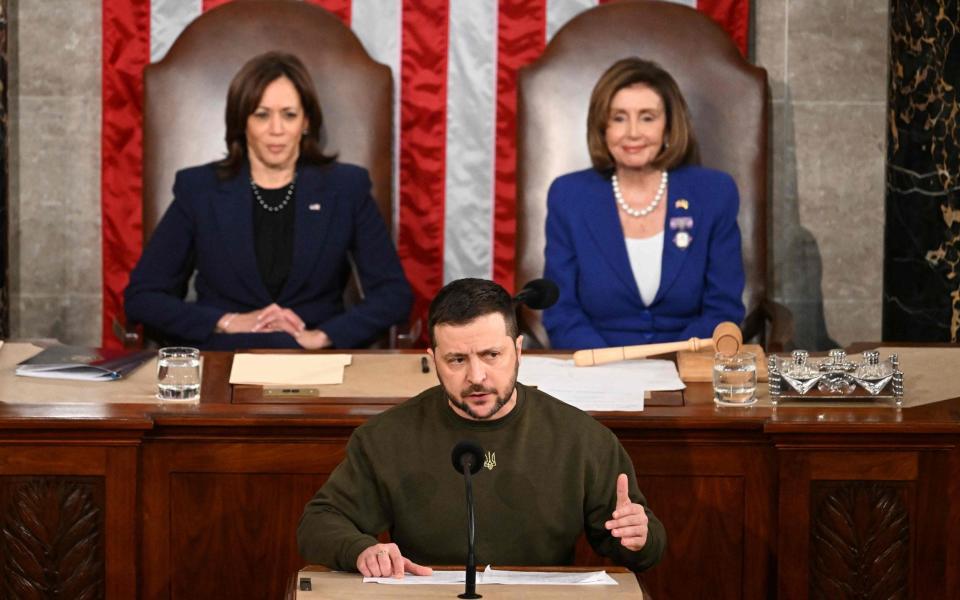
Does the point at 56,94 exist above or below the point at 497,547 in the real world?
above

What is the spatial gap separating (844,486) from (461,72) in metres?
Answer: 2.57

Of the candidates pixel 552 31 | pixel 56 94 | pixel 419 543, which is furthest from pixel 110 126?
pixel 419 543

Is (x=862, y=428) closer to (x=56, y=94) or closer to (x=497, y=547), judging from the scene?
(x=497, y=547)

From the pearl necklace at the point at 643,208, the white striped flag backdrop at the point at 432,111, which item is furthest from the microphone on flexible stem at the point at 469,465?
the white striped flag backdrop at the point at 432,111

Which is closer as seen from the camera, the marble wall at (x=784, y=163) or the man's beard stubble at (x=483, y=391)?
the man's beard stubble at (x=483, y=391)

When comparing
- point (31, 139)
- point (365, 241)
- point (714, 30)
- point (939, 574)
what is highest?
point (714, 30)

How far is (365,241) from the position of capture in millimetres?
4977

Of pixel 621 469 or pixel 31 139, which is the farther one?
pixel 31 139

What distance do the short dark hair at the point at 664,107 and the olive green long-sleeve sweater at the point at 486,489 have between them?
2.04m

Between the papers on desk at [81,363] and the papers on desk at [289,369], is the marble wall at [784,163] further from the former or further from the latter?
the papers on desk at [289,369]

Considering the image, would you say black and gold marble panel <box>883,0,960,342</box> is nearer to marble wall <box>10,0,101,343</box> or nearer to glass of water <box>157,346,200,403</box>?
glass of water <box>157,346,200,403</box>

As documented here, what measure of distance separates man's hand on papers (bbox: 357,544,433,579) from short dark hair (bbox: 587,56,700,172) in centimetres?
246

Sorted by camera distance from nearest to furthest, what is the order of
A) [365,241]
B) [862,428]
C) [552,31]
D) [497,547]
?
[497,547], [862,428], [365,241], [552,31]

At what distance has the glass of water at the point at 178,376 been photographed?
353 centimetres
